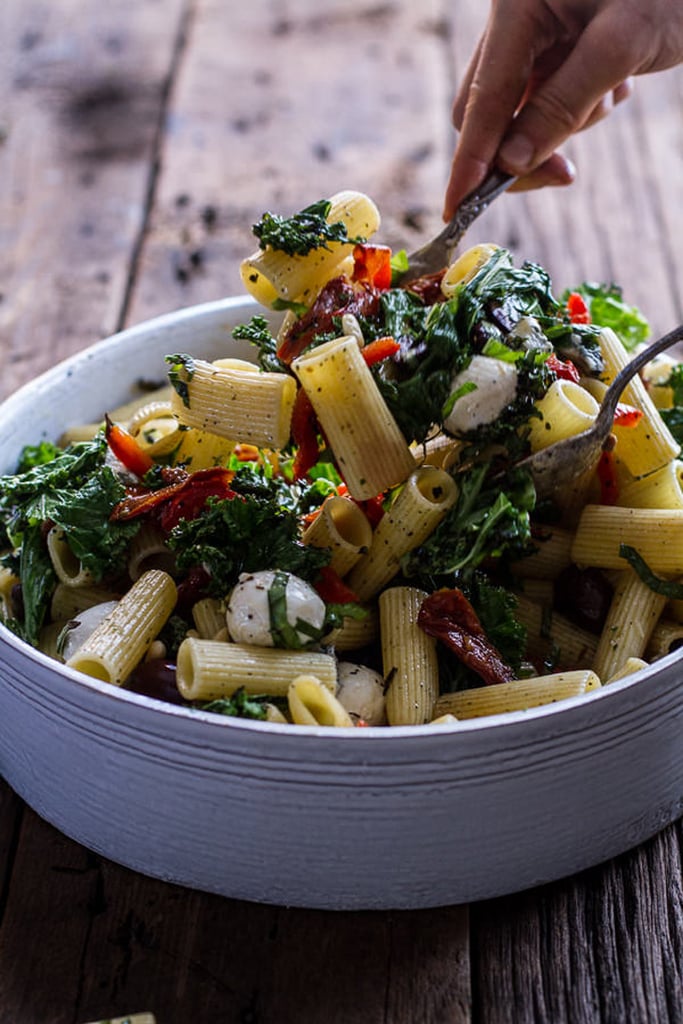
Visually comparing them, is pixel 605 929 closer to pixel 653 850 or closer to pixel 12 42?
pixel 653 850

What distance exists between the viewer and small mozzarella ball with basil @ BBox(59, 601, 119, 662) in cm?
226

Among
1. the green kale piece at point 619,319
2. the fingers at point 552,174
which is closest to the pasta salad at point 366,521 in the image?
the green kale piece at point 619,319

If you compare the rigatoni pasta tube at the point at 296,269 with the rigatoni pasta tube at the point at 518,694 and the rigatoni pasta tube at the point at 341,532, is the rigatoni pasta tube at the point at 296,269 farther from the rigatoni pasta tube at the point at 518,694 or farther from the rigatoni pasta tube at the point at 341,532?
the rigatoni pasta tube at the point at 518,694

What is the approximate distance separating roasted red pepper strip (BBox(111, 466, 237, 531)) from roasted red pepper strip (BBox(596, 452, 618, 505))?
74cm

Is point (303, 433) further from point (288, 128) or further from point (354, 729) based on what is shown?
point (288, 128)

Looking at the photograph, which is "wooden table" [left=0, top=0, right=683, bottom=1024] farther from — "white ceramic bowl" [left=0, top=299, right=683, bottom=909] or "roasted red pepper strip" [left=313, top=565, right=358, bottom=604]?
"roasted red pepper strip" [left=313, top=565, right=358, bottom=604]

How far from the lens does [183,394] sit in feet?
7.81

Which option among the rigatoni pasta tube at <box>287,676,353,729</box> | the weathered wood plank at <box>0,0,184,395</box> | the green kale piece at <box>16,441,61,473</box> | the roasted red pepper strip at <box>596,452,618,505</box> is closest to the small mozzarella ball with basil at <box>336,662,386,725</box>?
the rigatoni pasta tube at <box>287,676,353,729</box>

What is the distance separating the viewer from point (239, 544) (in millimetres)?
2273

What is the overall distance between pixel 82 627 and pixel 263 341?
635 mm

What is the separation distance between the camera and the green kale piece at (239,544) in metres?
2.25

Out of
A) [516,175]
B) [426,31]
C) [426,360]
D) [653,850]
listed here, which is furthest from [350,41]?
[653,850]

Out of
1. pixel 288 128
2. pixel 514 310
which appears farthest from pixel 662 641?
pixel 288 128

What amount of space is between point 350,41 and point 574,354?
3514 millimetres
